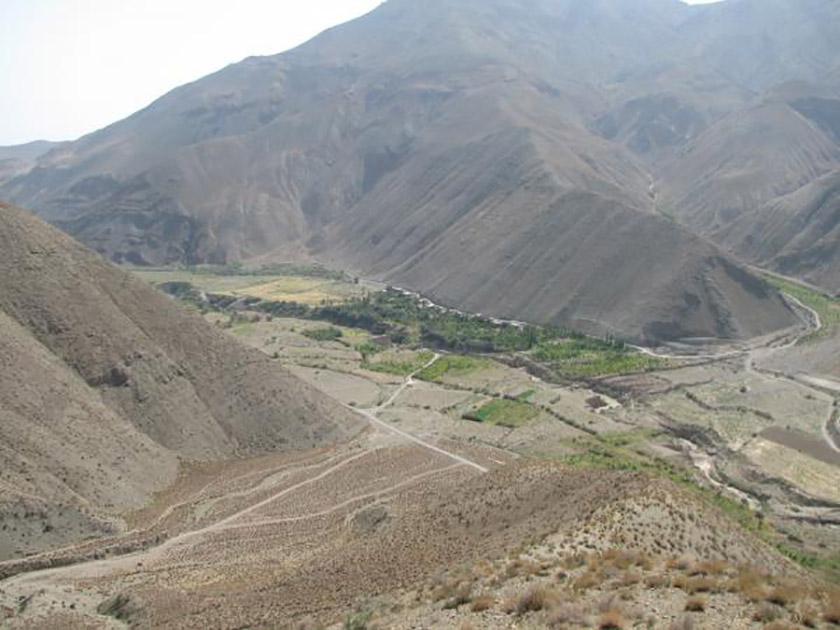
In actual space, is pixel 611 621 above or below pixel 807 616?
above

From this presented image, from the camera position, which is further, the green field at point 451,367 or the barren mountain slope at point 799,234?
the barren mountain slope at point 799,234

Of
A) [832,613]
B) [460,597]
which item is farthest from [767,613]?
[460,597]

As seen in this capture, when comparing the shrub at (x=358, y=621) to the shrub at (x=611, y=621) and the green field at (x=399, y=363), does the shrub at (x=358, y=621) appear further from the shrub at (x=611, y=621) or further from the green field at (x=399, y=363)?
the green field at (x=399, y=363)

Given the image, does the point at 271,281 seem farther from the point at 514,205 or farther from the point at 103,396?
the point at 103,396

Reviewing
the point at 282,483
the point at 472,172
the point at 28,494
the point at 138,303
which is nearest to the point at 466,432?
the point at 282,483

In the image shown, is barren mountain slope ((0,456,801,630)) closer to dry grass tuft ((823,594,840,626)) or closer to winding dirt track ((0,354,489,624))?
winding dirt track ((0,354,489,624))

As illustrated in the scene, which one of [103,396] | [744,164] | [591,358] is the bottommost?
[591,358]

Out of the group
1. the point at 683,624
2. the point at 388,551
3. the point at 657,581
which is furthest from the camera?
the point at 388,551

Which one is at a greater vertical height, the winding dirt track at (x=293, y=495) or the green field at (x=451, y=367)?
the winding dirt track at (x=293, y=495)

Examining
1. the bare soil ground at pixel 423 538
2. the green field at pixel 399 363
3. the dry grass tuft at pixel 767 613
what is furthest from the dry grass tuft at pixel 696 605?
the green field at pixel 399 363
